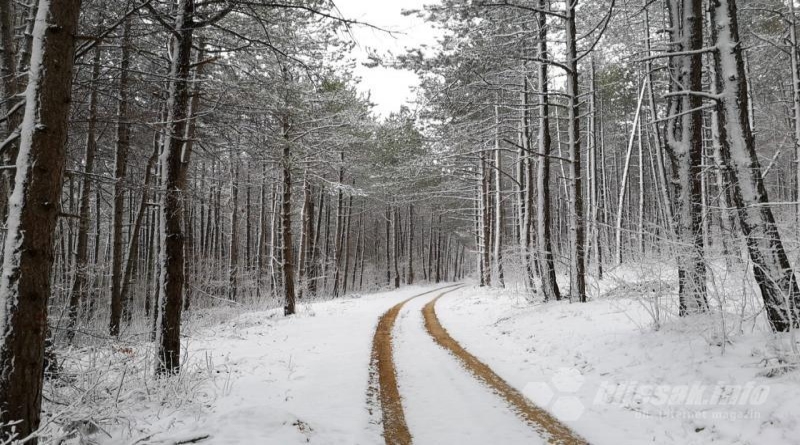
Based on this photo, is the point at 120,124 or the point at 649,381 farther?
the point at 120,124

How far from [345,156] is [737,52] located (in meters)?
20.0

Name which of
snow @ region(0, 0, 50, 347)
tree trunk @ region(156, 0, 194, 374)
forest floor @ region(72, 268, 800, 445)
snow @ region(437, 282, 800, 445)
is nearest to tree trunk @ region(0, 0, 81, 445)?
snow @ region(0, 0, 50, 347)

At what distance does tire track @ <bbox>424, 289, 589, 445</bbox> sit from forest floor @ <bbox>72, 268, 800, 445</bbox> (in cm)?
8

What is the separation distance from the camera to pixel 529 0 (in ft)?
42.9

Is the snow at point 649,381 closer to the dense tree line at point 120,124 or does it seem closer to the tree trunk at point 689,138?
the tree trunk at point 689,138

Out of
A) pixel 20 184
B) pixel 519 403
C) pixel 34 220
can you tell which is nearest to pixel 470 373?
pixel 519 403

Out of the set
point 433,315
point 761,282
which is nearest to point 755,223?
point 761,282

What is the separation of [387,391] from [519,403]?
1.86m

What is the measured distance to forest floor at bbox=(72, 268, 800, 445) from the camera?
171 inches

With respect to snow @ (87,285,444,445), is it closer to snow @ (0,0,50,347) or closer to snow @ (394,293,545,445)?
snow @ (394,293,545,445)

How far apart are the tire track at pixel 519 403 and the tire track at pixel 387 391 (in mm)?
250

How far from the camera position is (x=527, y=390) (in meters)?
6.00

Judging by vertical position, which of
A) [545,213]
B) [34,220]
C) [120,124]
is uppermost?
[120,124]

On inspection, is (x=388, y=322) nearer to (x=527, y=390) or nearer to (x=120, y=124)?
(x=527, y=390)
